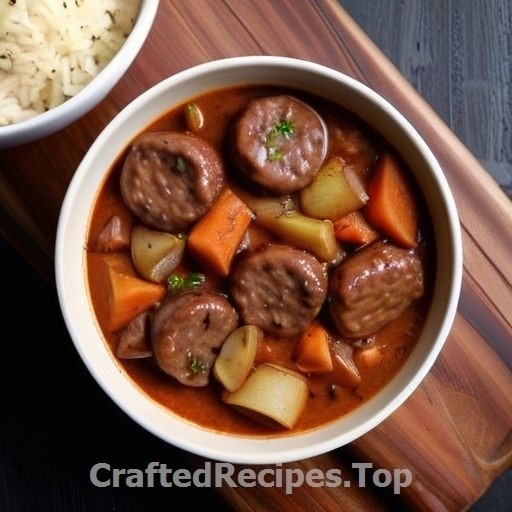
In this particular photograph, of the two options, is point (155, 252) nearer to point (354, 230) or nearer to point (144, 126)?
point (144, 126)

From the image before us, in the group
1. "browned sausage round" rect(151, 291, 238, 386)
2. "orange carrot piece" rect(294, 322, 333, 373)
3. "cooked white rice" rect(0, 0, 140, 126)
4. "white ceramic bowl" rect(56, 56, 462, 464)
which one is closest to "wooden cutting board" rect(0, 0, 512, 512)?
"cooked white rice" rect(0, 0, 140, 126)

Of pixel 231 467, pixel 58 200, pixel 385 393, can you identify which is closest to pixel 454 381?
pixel 385 393

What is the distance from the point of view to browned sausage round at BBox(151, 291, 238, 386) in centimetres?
213

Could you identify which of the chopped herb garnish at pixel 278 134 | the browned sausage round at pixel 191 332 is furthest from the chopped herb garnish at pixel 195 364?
the chopped herb garnish at pixel 278 134

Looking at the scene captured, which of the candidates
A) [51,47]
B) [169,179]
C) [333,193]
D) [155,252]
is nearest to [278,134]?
[333,193]

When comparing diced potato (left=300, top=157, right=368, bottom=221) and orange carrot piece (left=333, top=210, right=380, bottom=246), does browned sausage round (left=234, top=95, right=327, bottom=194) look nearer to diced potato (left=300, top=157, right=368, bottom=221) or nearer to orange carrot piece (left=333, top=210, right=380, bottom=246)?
diced potato (left=300, top=157, right=368, bottom=221)

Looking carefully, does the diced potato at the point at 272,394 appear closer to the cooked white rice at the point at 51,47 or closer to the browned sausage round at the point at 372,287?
the browned sausage round at the point at 372,287

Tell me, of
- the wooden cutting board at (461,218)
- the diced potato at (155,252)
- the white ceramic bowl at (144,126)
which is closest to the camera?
the white ceramic bowl at (144,126)

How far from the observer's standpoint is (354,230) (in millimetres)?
2180

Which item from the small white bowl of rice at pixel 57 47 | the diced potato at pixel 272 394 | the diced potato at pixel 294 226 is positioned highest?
the small white bowl of rice at pixel 57 47

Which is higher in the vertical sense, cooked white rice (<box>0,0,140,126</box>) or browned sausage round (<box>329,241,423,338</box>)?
cooked white rice (<box>0,0,140,126</box>)

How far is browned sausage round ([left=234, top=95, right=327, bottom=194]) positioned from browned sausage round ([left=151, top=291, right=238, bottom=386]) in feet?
1.17

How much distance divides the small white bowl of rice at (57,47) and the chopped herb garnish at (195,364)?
0.72 metres

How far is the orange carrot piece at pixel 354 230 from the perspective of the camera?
7.15 feet
